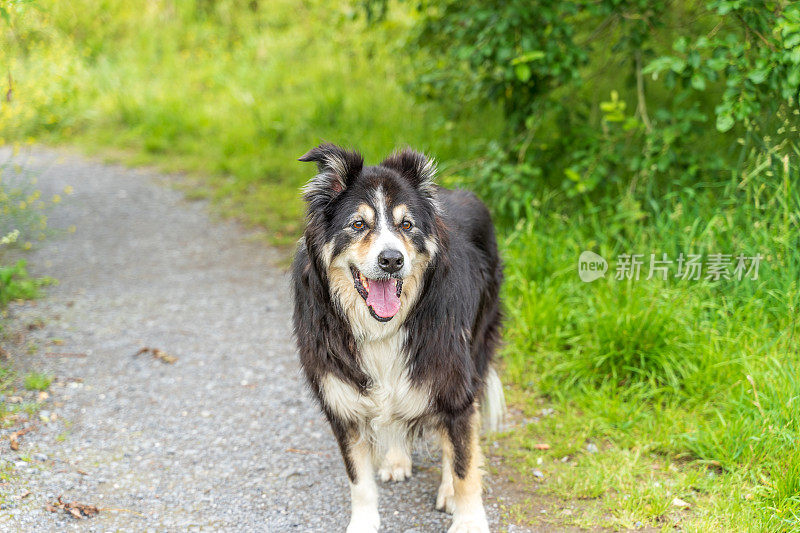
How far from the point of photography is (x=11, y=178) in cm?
639

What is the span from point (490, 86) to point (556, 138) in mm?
704

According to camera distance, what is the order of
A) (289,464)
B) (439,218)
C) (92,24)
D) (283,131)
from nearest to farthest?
(439,218), (289,464), (283,131), (92,24)

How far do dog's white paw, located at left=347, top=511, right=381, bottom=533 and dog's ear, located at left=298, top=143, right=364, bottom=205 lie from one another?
1443mm

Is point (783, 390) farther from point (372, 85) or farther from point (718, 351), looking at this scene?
point (372, 85)

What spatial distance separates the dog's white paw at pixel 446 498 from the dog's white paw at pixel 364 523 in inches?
14.4

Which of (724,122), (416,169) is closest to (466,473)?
(416,169)

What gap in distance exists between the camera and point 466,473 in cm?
327

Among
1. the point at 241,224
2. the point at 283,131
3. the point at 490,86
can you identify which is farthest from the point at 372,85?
the point at 490,86

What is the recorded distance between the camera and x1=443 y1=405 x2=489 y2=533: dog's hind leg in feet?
10.7

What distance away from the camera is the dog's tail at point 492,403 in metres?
3.85

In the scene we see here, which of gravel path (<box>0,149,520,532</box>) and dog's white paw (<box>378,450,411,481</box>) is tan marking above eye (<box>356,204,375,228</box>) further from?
gravel path (<box>0,149,520,532</box>)

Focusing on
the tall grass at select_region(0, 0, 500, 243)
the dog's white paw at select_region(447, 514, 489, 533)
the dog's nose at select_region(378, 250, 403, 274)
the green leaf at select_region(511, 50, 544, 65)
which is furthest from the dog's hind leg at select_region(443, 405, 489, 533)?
the tall grass at select_region(0, 0, 500, 243)

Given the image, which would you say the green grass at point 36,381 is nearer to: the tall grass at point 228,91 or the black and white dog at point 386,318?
the black and white dog at point 386,318

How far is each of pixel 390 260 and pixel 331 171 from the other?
0.50 metres
